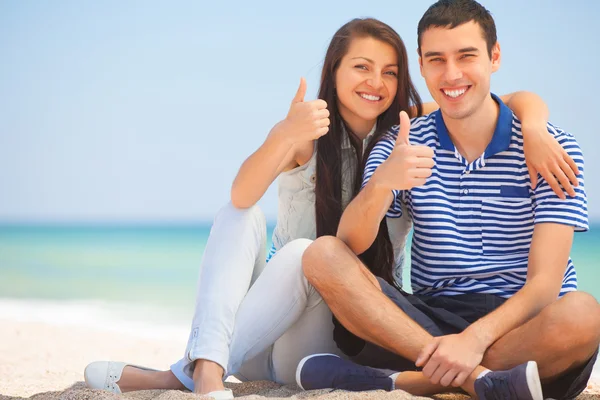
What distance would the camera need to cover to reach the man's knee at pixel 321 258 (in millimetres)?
2287

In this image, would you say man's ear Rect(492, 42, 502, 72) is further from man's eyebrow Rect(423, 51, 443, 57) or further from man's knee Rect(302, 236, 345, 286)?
man's knee Rect(302, 236, 345, 286)

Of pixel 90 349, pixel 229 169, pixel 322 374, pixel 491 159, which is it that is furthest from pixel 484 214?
pixel 229 169

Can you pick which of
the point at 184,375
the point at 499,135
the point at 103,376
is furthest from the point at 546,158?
the point at 103,376

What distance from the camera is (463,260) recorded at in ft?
8.18

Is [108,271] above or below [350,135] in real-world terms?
below

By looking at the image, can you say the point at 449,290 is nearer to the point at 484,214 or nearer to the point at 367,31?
the point at 484,214

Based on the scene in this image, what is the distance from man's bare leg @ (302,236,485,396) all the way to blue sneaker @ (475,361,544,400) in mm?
171

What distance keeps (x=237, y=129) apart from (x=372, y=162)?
19.6 meters

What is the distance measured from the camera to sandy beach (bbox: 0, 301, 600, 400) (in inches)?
88.0

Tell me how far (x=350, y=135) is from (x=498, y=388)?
1.28 m

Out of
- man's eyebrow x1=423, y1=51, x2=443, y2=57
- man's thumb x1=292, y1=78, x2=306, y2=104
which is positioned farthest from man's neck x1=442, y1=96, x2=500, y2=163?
man's thumb x1=292, y1=78, x2=306, y2=104

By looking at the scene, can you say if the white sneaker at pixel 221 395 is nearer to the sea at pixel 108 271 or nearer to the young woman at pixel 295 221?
the young woman at pixel 295 221

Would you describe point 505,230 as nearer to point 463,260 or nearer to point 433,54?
point 463,260

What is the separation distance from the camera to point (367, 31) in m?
2.96
